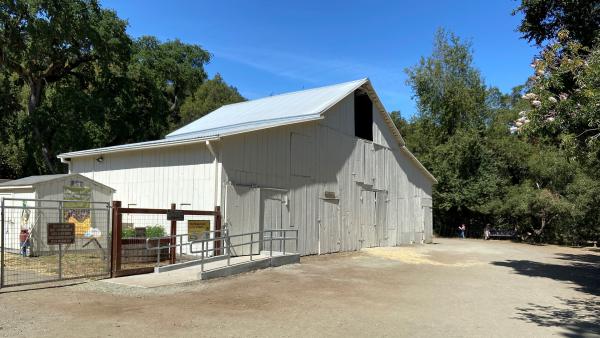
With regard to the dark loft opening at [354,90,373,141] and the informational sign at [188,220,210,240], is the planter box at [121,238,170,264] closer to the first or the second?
the informational sign at [188,220,210,240]

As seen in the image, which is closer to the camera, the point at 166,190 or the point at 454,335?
the point at 454,335

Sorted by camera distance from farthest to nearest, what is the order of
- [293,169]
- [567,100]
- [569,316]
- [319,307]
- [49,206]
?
1. [293,169]
2. [49,206]
3. [567,100]
4. [319,307]
5. [569,316]

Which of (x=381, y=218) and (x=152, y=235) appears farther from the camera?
(x=381, y=218)

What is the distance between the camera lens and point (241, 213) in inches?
602

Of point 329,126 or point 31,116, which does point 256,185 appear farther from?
point 31,116

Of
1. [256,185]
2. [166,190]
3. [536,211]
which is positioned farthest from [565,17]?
[536,211]

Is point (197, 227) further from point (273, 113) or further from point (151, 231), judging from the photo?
point (273, 113)

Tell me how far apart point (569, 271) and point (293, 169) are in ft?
32.9

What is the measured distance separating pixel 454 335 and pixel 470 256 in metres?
14.6

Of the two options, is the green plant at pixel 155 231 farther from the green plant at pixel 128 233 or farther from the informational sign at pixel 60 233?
the informational sign at pixel 60 233

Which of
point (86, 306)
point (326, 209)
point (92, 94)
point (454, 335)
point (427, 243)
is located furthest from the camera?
point (92, 94)

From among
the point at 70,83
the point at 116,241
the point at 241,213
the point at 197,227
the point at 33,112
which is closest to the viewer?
the point at 116,241

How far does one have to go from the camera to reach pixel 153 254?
523 inches

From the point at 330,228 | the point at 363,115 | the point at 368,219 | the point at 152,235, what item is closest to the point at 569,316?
the point at 152,235
